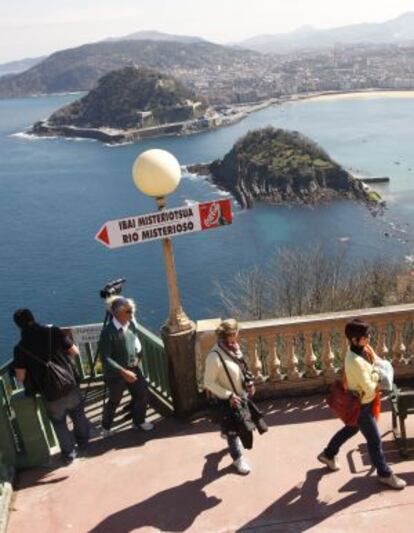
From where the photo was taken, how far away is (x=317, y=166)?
99.3m

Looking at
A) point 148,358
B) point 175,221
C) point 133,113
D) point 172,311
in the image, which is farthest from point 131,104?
point 175,221

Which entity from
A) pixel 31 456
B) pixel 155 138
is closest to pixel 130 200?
pixel 155 138

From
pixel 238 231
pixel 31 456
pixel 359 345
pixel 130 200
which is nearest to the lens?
pixel 359 345

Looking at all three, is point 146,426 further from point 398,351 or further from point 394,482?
point 398,351

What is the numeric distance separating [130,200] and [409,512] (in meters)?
→ 87.0

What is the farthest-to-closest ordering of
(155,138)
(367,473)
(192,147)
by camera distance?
1. (155,138)
2. (192,147)
3. (367,473)

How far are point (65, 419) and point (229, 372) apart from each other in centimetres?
164

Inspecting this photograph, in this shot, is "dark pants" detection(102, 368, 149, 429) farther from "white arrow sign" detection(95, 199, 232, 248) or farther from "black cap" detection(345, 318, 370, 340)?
"black cap" detection(345, 318, 370, 340)

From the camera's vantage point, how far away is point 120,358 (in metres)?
5.53

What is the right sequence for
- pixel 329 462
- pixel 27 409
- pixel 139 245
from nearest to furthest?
pixel 329 462
pixel 27 409
pixel 139 245

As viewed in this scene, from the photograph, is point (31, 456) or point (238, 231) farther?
point (238, 231)

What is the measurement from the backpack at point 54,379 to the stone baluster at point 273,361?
2.07 meters

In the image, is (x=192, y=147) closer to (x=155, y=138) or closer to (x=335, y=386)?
(x=155, y=138)

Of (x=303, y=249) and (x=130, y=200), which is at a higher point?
(x=130, y=200)
